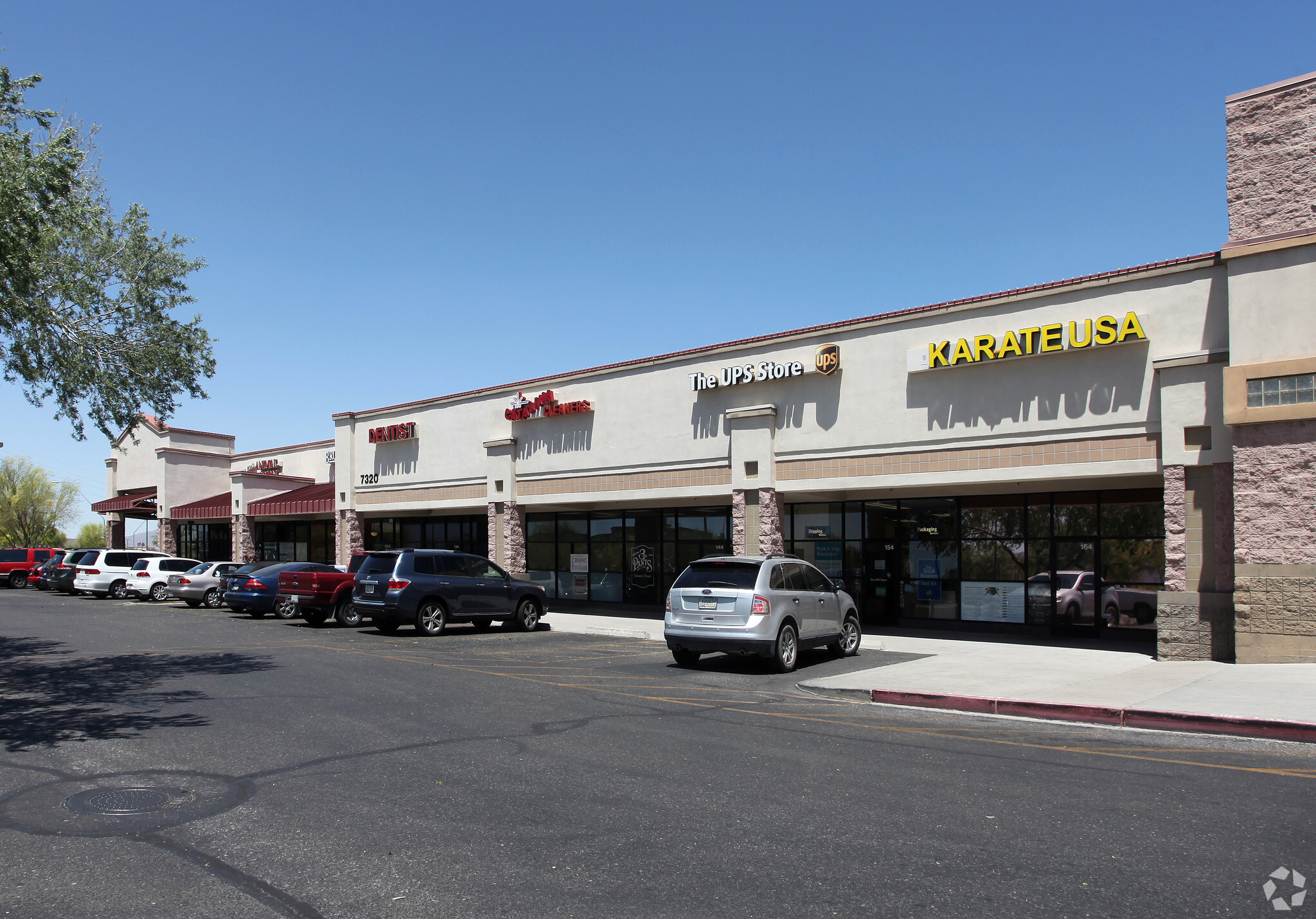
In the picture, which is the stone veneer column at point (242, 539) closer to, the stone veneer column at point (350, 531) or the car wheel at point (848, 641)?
the stone veneer column at point (350, 531)

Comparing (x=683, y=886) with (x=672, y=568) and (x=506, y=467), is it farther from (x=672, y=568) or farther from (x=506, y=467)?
(x=506, y=467)

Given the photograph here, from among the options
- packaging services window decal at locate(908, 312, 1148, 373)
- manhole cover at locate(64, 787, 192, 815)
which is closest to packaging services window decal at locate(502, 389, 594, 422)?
packaging services window decal at locate(908, 312, 1148, 373)

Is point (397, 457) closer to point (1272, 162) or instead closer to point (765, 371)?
point (765, 371)

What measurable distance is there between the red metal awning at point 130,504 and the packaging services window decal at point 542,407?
2735cm

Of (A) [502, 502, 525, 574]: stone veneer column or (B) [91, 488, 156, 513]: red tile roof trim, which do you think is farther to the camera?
(B) [91, 488, 156, 513]: red tile roof trim

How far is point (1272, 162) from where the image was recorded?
15.5 metres

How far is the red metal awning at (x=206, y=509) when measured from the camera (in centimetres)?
4144

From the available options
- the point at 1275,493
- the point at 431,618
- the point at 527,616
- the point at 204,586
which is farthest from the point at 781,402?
the point at 204,586

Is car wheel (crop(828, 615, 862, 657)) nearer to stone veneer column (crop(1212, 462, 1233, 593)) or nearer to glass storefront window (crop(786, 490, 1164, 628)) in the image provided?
glass storefront window (crop(786, 490, 1164, 628))

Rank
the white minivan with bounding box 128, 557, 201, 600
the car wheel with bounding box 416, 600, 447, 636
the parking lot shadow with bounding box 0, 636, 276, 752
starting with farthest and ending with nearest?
the white minivan with bounding box 128, 557, 201, 600
the car wheel with bounding box 416, 600, 447, 636
the parking lot shadow with bounding box 0, 636, 276, 752

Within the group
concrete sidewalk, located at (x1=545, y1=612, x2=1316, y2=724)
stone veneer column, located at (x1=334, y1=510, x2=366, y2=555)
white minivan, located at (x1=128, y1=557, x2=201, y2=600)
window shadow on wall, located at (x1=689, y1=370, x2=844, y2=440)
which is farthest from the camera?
stone veneer column, located at (x1=334, y1=510, x2=366, y2=555)

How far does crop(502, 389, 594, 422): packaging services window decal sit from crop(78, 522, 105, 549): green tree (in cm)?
7205

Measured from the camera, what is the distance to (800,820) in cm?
642

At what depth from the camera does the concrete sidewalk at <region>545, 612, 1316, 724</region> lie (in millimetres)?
10938
